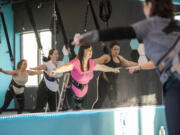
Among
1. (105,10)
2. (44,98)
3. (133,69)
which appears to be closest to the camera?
(44,98)

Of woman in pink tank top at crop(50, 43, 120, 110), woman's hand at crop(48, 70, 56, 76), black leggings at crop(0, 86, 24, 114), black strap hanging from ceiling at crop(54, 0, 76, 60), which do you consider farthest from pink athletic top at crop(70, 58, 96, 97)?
black leggings at crop(0, 86, 24, 114)

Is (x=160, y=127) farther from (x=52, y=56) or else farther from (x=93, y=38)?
(x=93, y=38)

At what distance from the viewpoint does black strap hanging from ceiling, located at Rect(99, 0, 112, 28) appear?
325 cm

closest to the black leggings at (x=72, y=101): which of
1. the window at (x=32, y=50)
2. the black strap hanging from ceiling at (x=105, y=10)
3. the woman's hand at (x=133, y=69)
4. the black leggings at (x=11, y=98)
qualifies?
the window at (x=32, y=50)

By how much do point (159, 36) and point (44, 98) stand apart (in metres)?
Answer: 1.87

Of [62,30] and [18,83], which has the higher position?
[62,30]

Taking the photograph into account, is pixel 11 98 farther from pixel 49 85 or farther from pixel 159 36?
pixel 159 36

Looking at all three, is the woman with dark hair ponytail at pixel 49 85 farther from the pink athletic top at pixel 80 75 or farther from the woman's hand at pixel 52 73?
the pink athletic top at pixel 80 75

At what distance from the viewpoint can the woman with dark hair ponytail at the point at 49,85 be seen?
282cm

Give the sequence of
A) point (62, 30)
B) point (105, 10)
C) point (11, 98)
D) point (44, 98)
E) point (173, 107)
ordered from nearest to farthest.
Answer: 1. point (173, 107)
2. point (11, 98)
3. point (44, 98)
4. point (62, 30)
5. point (105, 10)

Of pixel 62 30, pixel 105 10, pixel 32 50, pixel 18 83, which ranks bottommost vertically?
pixel 18 83

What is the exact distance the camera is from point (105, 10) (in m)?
3.27

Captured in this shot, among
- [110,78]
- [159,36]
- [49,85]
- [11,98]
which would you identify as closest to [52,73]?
[49,85]

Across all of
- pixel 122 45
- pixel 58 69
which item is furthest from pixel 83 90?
pixel 122 45
